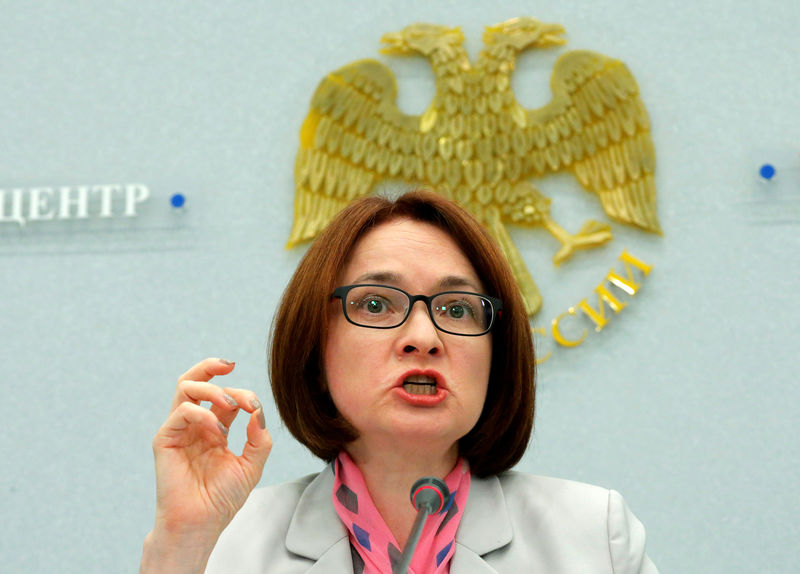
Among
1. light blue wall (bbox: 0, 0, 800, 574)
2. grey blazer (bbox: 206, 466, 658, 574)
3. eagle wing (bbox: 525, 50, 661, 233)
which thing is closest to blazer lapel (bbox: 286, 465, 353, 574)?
grey blazer (bbox: 206, 466, 658, 574)

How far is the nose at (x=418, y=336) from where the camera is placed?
105cm

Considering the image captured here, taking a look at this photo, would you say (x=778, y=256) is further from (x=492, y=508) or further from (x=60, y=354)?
(x=60, y=354)

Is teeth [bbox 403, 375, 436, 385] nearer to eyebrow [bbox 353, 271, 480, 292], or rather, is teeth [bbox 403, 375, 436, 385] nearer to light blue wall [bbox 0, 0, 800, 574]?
eyebrow [bbox 353, 271, 480, 292]

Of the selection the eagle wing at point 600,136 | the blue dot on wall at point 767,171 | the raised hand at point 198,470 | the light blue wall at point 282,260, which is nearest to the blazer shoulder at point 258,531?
the raised hand at point 198,470

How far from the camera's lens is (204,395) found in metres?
0.99

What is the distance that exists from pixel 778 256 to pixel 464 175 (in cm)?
88

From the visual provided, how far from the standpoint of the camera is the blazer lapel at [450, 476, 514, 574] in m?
1.08

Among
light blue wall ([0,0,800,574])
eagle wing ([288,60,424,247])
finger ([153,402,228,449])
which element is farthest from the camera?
eagle wing ([288,60,424,247])

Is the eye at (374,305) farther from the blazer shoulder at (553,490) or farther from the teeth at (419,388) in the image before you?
the blazer shoulder at (553,490)

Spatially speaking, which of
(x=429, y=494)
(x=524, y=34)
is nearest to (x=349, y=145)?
(x=524, y=34)

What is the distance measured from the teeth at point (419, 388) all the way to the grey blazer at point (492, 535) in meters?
0.20

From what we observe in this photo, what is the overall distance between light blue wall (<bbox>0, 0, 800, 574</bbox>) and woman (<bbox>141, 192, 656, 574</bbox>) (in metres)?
1.19

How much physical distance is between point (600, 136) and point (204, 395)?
167cm

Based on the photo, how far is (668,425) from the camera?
90.3 inches
